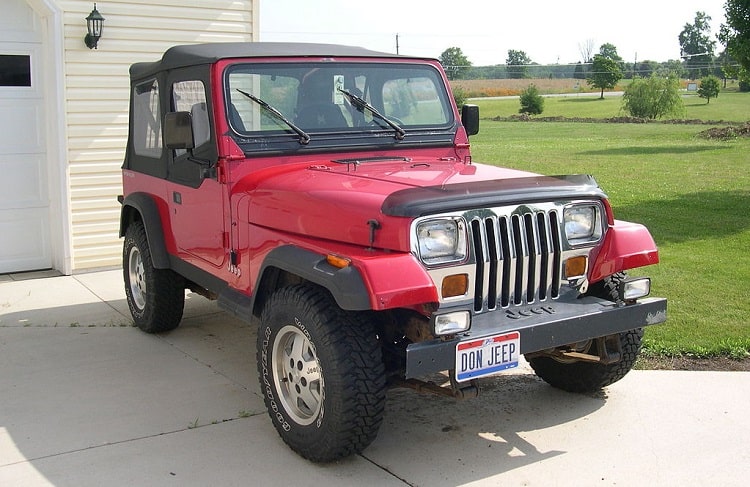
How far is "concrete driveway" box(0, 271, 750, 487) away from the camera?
4184 millimetres

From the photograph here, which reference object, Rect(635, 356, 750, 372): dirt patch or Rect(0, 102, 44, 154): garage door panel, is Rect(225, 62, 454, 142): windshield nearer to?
Rect(635, 356, 750, 372): dirt patch

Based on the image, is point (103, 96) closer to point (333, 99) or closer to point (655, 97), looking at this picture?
point (333, 99)

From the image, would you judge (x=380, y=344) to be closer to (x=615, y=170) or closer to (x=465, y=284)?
(x=465, y=284)

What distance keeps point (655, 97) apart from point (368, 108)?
38.4 metres

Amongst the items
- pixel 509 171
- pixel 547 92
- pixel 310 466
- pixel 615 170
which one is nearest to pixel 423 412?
pixel 310 466

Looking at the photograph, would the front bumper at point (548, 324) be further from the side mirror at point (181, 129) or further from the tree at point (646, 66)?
the tree at point (646, 66)

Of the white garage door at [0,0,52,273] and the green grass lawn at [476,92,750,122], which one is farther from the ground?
the green grass lawn at [476,92,750,122]

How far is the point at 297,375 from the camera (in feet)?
14.2

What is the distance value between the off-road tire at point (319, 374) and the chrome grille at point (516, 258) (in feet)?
1.98

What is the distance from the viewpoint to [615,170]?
58.1ft

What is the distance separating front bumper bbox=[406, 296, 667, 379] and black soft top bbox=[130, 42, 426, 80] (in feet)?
7.33

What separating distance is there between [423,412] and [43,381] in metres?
2.51

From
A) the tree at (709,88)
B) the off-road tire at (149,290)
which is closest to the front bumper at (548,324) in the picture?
the off-road tire at (149,290)

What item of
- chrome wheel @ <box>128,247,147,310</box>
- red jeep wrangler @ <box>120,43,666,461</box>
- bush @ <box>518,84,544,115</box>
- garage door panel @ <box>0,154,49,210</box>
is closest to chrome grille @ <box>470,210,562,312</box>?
red jeep wrangler @ <box>120,43,666,461</box>
